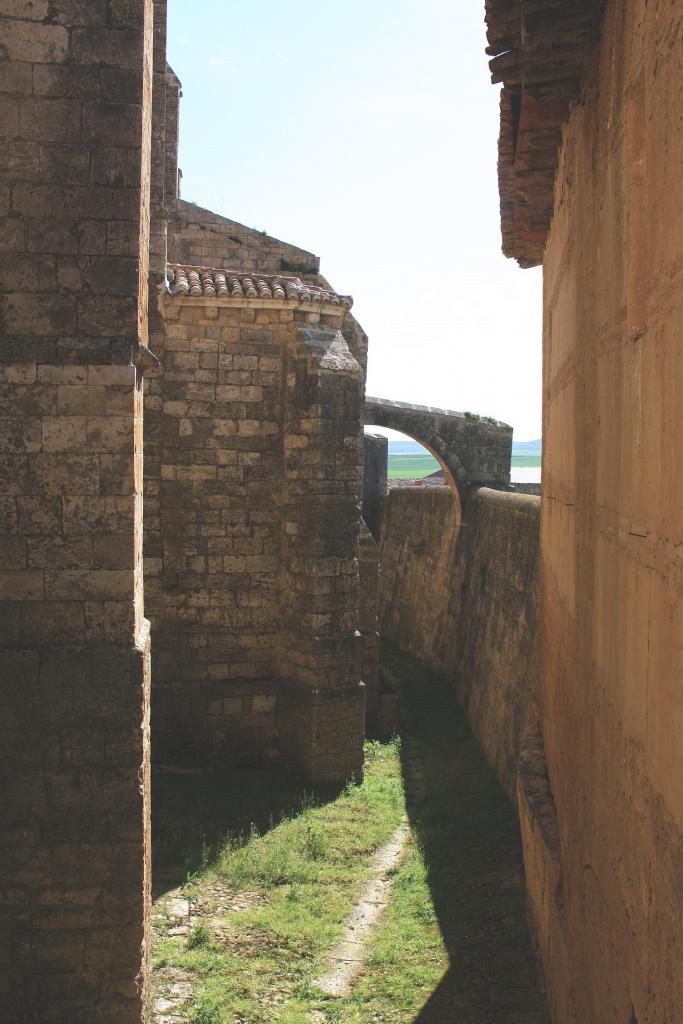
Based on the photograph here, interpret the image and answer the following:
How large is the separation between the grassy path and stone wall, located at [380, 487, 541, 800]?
1064 millimetres

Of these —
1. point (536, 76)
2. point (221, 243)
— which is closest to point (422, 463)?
point (221, 243)

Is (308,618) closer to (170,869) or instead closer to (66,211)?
(170,869)

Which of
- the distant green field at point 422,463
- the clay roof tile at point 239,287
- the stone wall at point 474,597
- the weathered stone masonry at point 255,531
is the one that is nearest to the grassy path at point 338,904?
the weathered stone masonry at point 255,531

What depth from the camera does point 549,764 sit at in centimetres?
629

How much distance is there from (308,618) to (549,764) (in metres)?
4.84

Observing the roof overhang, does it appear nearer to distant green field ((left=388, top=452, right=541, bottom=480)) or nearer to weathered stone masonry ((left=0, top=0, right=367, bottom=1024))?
weathered stone masonry ((left=0, top=0, right=367, bottom=1024))

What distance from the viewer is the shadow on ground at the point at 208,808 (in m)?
8.39

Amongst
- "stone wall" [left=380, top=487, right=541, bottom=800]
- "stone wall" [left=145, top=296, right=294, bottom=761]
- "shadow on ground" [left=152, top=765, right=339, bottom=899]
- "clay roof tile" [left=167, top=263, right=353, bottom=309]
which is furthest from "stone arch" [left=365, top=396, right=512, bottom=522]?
"shadow on ground" [left=152, top=765, right=339, bottom=899]

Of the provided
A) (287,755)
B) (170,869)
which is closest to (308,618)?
(287,755)

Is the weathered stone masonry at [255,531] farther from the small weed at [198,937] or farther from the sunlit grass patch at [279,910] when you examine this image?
the small weed at [198,937]

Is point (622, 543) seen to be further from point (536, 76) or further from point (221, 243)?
point (221, 243)

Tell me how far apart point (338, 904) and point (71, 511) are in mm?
4483

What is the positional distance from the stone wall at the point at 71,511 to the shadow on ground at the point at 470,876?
7.56ft

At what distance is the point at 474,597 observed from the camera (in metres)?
15.0
